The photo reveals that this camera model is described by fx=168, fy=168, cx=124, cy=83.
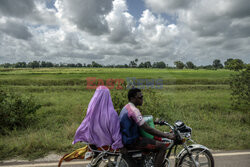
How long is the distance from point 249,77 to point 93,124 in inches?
297

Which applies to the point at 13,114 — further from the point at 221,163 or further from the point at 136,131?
the point at 221,163

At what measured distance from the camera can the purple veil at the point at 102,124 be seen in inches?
94.0

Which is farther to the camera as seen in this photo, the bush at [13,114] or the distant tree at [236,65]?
the distant tree at [236,65]

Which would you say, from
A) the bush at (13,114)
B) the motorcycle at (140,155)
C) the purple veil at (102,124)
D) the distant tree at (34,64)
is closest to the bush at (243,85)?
the motorcycle at (140,155)

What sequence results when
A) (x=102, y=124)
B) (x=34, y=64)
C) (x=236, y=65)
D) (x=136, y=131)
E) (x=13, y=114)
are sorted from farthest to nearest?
1. (x=34, y=64)
2. (x=236, y=65)
3. (x=13, y=114)
4. (x=136, y=131)
5. (x=102, y=124)

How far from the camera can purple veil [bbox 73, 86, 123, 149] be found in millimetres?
2387

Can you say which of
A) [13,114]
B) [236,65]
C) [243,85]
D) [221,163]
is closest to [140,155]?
[221,163]

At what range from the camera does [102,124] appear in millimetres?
2393

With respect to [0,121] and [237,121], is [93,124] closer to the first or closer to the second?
[0,121]

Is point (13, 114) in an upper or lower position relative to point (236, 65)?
lower

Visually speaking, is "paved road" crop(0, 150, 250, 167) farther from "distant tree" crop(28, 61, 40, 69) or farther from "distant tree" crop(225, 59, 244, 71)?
"distant tree" crop(28, 61, 40, 69)

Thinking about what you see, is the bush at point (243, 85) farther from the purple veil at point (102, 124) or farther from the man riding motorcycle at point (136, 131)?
the purple veil at point (102, 124)

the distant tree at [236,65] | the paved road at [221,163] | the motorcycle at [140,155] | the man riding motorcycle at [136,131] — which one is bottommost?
the paved road at [221,163]

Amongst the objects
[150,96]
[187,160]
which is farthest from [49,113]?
[187,160]
